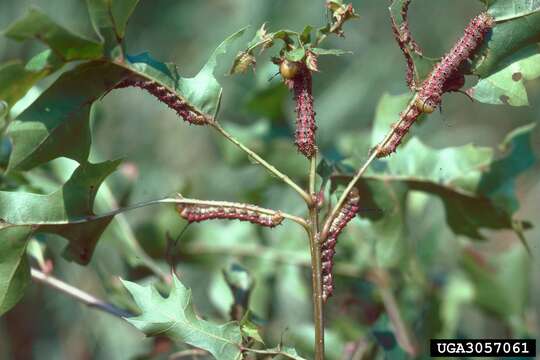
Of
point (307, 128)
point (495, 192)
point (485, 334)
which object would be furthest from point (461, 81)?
point (485, 334)

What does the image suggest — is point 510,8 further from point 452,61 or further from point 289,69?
point 289,69

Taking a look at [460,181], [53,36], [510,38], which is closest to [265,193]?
[460,181]

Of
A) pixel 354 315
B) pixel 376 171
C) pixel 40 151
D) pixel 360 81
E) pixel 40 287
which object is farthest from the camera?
pixel 360 81

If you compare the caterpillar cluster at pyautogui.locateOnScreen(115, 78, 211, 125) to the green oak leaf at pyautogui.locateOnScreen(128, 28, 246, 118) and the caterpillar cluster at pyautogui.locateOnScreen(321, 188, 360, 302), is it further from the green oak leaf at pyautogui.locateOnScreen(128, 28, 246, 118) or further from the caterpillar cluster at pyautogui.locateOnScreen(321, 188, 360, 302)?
the caterpillar cluster at pyautogui.locateOnScreen(321, 188, 360, 302)

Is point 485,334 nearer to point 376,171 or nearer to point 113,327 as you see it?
point 113,327

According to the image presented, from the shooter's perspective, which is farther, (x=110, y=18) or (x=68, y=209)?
(x=68, y=209)

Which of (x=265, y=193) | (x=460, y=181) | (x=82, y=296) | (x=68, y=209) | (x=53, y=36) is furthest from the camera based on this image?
(x=265, y=193)
